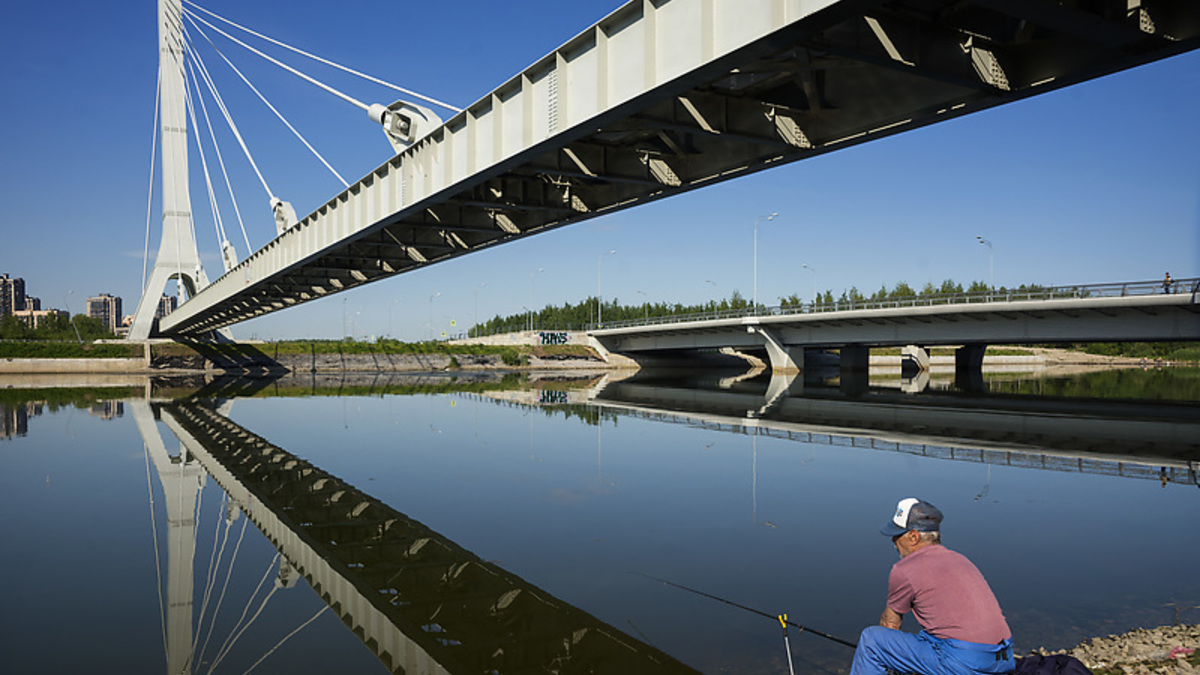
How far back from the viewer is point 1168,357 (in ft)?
468

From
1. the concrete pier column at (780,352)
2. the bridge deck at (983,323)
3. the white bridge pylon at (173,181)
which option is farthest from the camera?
the concrete pier column at (780,352)

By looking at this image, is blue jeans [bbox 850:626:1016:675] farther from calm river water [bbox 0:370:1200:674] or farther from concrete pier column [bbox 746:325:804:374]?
concrete pier column [bbox 746:325:804:374]

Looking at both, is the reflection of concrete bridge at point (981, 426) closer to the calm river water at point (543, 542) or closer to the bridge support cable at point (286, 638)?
the calm river water at point (543, 542)

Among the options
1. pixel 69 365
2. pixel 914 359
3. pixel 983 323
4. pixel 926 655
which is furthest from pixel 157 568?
pixel 914 359

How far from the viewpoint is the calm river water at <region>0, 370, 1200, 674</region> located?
750 cm

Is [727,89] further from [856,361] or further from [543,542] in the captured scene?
[856,361]

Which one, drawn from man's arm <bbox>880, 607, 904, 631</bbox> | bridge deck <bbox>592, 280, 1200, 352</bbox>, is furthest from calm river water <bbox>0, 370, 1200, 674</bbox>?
bridge deck <bbox>592, 280, 1200, 352</bbox>

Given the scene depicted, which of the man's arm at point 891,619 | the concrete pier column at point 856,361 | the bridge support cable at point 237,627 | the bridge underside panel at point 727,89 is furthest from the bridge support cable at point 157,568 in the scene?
the concrete pier column at point 856,361

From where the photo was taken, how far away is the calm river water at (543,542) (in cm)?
750

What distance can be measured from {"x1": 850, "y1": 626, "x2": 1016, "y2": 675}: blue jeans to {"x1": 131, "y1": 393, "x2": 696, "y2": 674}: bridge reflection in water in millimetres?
1941

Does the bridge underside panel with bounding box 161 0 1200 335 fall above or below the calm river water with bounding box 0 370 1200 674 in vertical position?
above

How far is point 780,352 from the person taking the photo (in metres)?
68.9

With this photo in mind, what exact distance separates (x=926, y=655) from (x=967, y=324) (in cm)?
5205

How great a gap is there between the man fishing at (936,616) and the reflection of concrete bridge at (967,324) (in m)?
42.7
